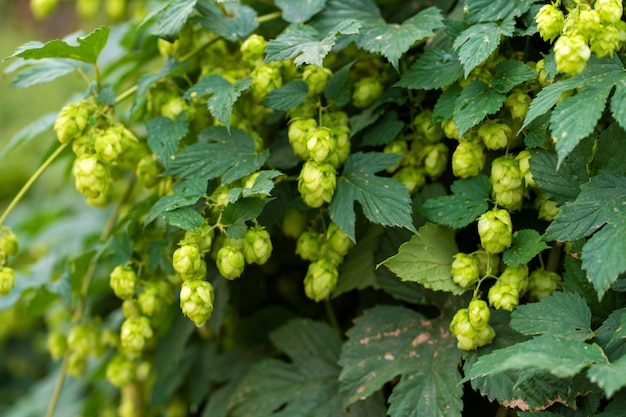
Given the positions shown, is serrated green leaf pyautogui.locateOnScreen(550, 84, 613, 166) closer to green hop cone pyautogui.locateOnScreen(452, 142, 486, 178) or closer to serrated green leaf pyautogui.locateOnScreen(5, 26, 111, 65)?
green hop cone pyautogui.locateOnScreen(452, 142, 486, 178)

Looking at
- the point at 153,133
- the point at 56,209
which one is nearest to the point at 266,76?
the point at 153,133

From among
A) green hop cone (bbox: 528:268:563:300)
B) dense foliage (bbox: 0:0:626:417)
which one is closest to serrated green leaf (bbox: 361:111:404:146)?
dense foliage (bbox: 0:0:626:417)

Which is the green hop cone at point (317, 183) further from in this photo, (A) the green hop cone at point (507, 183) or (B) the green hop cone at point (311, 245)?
(A) the green hop cone at point (507, 183)

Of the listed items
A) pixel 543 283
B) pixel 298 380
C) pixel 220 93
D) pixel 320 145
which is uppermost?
pixel 220 93

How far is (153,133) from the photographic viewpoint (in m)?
1.18

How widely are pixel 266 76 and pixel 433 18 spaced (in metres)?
0.30

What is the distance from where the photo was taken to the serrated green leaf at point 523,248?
956 millimetres

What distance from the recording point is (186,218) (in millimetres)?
1031

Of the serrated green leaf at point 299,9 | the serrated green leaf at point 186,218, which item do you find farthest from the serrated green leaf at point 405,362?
the serrated green leaf at point 299,9

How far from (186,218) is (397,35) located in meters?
0.45

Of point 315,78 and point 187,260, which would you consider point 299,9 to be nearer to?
point 315,78

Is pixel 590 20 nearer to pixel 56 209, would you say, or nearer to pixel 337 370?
pixel 337 370

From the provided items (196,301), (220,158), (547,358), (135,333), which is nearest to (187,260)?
(196,301)

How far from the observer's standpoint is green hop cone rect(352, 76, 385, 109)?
46.5 inches
